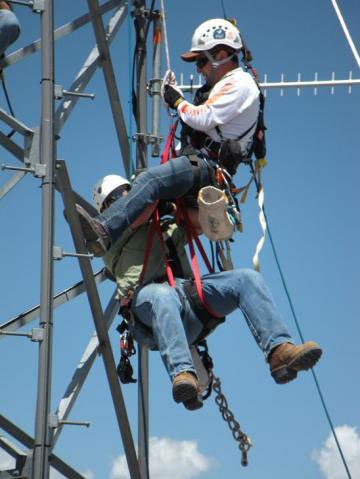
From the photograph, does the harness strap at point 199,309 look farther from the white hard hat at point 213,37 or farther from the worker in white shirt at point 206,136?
the white hard hat at point 213,37

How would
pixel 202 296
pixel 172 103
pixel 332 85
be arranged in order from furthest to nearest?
1. pixel 332 85
2. pixel 172 103
3. pixel 202 296

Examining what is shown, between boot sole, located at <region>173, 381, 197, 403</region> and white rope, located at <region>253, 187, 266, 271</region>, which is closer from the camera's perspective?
boot sole, located at <region>173, 381, 197, 403</region>

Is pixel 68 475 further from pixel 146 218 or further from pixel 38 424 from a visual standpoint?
pixel 146 218

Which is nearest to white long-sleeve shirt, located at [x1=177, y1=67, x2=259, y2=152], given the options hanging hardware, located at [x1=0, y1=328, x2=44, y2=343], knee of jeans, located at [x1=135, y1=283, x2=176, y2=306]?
knee of jeans, located at [x1=135, y1=283, x2=176, y2=306]

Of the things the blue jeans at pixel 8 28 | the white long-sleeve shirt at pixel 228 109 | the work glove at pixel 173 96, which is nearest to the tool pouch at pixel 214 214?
the white long-sleeve shirt at pixel 228 109

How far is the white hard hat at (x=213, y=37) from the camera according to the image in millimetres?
9258

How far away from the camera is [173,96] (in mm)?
9266

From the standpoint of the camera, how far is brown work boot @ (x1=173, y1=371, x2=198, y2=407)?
25.8 ft

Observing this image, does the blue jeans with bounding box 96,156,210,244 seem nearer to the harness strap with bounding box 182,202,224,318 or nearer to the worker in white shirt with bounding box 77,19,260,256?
the worker in white shirt with bounding box 77,19,260,256

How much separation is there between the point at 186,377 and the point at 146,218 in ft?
5.13

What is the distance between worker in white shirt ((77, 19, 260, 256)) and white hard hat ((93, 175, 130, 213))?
0.33m

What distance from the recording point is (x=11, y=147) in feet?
31.0

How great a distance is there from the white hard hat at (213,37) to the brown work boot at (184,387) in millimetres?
2916

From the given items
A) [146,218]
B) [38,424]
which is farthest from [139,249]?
[38,424]
